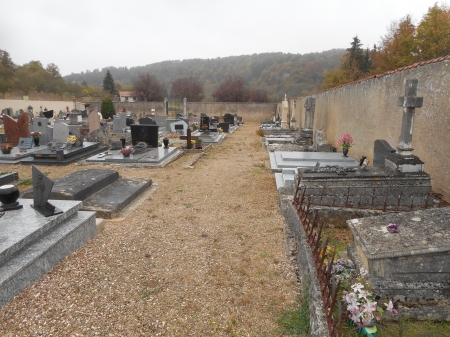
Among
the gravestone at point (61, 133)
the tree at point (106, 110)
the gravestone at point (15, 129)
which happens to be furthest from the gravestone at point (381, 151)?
the tree at point (106, 110)

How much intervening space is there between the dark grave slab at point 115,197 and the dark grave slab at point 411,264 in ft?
14.9

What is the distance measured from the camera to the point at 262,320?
10.2 feet

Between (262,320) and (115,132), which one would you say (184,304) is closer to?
(262,320)

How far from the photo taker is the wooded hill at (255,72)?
59812mm

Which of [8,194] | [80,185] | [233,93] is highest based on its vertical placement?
[233,93]

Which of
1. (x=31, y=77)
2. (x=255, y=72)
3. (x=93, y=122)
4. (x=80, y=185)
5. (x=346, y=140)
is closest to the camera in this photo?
(x=80, y=185)

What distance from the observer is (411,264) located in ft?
9.87

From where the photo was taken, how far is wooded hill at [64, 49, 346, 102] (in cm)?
5981

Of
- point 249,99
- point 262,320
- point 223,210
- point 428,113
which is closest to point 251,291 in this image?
point 262,320

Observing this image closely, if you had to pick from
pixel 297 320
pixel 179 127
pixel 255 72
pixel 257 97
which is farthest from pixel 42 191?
pixel 255 72

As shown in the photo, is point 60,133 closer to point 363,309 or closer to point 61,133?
point 61,133

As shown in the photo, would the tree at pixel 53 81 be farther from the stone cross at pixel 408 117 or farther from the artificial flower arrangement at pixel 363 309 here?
the artificial flower arrangement at pixel 363 309

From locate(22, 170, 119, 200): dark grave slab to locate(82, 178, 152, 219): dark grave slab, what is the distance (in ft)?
0.42

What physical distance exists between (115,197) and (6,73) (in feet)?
142
